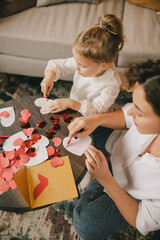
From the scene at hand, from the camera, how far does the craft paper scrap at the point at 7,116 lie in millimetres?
958

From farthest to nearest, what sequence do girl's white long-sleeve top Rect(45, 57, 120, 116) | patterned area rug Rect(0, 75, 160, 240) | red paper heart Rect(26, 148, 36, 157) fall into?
patterned area rug Rect(0, 75, 160, 240), girl's white long-sleeve top Rect(45, 57, 120, 116), red paper heart Rect(26, 148, 36, 157)

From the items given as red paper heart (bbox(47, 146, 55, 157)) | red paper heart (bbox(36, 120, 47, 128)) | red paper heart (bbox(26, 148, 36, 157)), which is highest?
red paper heart (bbox(36, 120, 47, 128))

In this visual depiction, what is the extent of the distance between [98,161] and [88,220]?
0.33 meters

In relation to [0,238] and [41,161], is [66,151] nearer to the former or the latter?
[41,161]

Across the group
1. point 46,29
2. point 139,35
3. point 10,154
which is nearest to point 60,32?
point 46,29

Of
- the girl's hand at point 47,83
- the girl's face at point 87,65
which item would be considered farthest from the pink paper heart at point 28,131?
the girl's face at point 87,65

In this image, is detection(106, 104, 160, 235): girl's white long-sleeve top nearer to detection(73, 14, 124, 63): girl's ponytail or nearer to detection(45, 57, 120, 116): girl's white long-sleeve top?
detection(45, 57, 120, 116): girl's white long-sleeve top

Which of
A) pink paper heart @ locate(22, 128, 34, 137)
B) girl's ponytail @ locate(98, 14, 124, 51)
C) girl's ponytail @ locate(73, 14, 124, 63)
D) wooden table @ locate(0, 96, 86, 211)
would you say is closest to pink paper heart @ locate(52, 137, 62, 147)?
wooden table @ locate(0, 96, 86, 211)

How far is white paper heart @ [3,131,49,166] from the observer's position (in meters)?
0.84

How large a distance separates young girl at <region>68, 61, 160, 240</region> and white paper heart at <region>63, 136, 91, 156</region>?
0.11 ft

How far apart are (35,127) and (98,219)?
546 millimetres

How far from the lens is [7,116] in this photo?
981 millimetres

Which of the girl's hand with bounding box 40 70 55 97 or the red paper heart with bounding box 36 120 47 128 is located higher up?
the girl's hand with bounding box 40 70 55 97

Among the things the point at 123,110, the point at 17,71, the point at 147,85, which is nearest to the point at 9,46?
the point at 17,71
